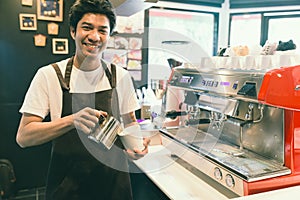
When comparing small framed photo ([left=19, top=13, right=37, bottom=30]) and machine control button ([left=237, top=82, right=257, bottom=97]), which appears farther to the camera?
small framed photo ([left=19, top=13, right=37, bottom=30])

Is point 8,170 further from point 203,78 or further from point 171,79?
point 203,78

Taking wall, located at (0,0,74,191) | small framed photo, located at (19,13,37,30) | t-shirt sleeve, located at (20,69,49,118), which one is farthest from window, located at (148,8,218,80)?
t-shirt sleeve, located at (20,69,49,118)

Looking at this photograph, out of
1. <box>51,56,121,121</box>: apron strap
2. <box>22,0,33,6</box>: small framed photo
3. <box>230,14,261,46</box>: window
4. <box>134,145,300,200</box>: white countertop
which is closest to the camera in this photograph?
<box>134,145,300,200</box>: white countertop

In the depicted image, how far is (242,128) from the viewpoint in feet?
4.49

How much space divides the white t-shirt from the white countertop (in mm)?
385

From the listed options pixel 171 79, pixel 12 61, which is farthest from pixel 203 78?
pixel 12 61

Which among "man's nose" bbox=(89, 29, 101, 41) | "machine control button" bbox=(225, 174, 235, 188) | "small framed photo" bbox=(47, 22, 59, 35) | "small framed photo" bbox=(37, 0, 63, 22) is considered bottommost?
"machine control button" bbox=(225, 174, 235, 188)

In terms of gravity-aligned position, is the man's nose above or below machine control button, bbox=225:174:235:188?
above

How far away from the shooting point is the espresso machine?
1.07 m

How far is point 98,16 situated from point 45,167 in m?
2.01

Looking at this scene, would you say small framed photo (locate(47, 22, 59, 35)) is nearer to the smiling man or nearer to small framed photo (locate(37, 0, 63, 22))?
small framed photo (locate(37, 0, 63, 22))

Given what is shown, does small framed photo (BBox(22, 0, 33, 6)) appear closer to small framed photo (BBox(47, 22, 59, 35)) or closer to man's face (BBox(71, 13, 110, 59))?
small framed photo (BBox(47, 22, 59, 35))

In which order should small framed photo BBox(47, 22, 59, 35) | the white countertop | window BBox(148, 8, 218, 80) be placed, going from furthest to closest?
Result: window BBox(148, 8, 218, 80) → small framed photo BBox(47, 22, 59, 35) → the white countertop

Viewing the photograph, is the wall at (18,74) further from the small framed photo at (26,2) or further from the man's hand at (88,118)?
the man's hand at (88,118)
